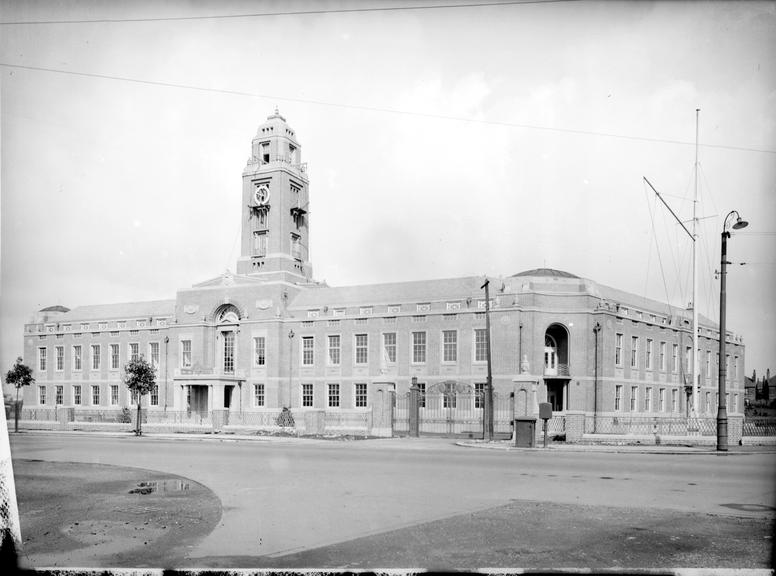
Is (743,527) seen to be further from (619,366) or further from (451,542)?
(619,366)

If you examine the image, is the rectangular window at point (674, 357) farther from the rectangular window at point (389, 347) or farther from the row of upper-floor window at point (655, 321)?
the rectangular window at point (389, 347)

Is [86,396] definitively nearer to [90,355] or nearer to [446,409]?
[90,355]

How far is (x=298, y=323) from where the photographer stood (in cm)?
4800

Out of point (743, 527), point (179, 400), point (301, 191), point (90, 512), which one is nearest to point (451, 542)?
point (743, 527)

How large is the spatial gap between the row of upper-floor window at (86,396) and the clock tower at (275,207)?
13.2m

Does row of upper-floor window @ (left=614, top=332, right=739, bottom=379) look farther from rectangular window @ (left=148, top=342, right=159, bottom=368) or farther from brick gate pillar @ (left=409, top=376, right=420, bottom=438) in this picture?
rectangular window @ (left=148, top=342, right=159, bottom=368)

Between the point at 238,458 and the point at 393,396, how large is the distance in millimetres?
13677

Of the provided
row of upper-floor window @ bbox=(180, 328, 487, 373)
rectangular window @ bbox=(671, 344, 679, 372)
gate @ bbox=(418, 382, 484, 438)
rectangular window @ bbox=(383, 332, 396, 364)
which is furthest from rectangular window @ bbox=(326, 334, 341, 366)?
rectangular window @ bbox=(671, 344, 679, 372)

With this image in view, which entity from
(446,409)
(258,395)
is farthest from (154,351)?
(446,409)

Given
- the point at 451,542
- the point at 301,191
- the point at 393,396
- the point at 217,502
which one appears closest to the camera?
the point at 451,542

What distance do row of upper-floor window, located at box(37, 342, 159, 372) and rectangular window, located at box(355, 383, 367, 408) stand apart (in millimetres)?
Answer: 16987

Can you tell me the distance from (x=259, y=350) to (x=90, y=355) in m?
14.9

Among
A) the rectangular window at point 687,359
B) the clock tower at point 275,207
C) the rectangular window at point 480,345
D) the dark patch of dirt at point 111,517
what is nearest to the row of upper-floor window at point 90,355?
the clock tower at point 275,207

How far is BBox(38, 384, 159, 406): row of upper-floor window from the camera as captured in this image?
53428 millimetres
